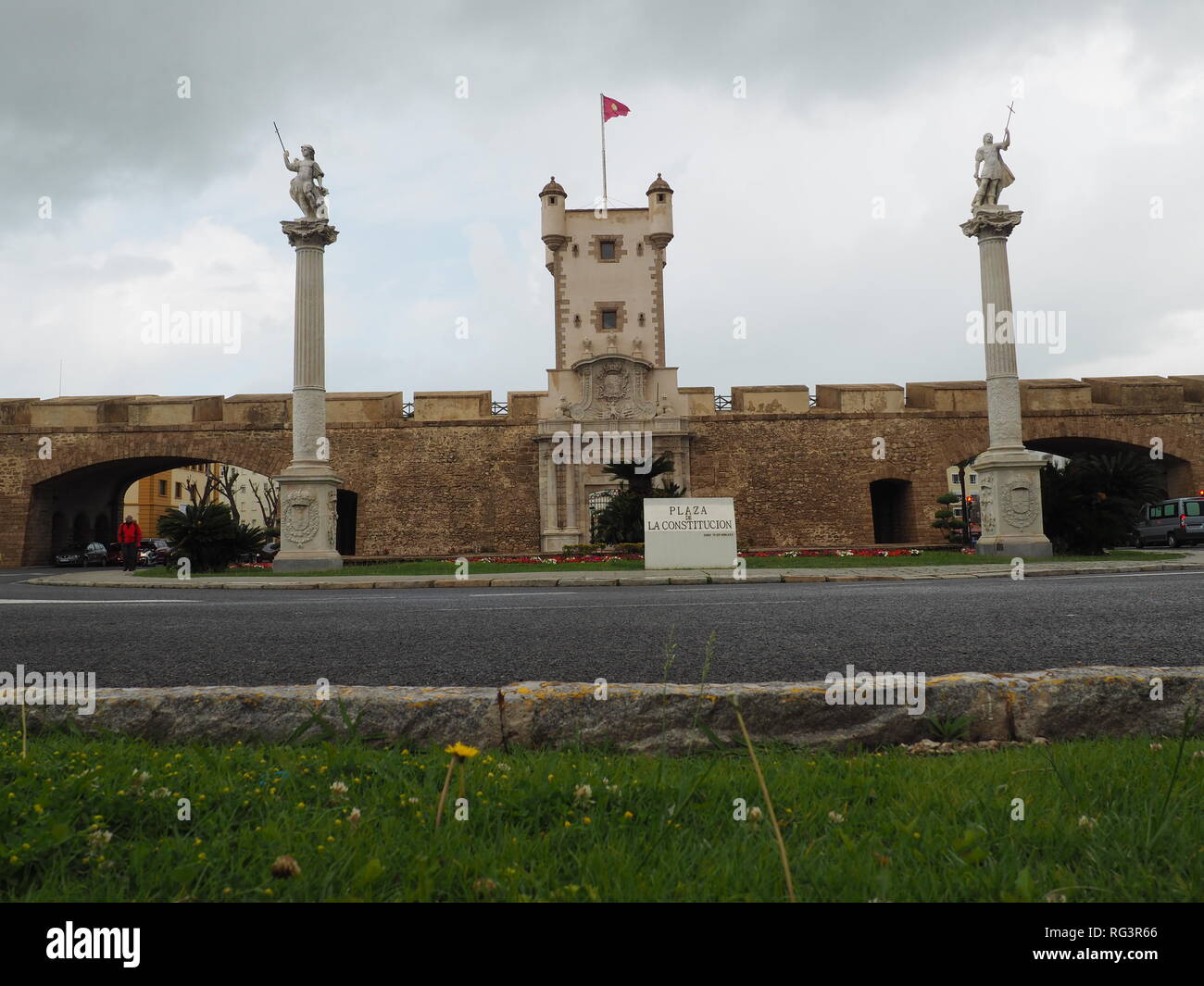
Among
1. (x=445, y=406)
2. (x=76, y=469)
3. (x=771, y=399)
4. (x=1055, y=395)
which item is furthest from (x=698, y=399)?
(x=76, y=469)

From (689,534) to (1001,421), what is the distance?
10.2 m

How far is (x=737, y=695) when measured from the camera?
2.86m

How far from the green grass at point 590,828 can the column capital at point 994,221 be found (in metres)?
21.6

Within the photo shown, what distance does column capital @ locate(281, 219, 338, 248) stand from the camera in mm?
20344

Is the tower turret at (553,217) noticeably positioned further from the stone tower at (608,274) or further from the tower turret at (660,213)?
the tower turret at (660,213)

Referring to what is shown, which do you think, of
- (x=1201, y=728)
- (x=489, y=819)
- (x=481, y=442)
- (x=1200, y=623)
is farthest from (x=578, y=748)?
(x=481, y=442)

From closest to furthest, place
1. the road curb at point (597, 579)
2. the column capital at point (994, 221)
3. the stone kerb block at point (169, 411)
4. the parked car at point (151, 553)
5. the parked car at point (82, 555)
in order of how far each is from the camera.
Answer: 1. the road curb at point (597, 579)
2. the column capital at point (994, 221)
3. the stone kerb block at point (169, 411)
4. the parked car at point (82, 555)
5. the parked car at point (151, 553)

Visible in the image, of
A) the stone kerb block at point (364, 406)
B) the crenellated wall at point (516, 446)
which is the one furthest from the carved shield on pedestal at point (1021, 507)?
the stone kerb block at point (364, 406)

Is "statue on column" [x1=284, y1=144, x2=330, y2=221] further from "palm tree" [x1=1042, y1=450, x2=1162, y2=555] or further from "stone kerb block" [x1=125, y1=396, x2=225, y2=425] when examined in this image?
"palm tree" [x1=1042, y1=450, x2=1162, y2=555]

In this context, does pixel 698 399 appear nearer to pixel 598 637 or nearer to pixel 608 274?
pixel 608 274

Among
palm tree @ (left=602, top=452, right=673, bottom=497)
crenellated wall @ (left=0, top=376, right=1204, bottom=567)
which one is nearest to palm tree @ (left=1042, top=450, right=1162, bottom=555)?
palm tree @ (left=602, top=452, right=673, bottom=497)

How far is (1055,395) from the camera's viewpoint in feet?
99.2

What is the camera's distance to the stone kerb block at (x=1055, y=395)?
30141 mm

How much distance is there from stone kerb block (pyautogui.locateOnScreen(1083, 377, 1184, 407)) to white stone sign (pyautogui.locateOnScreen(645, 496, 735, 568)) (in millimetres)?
22271
